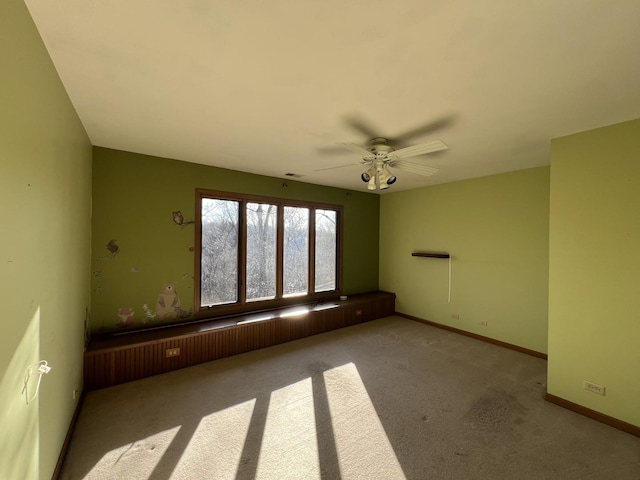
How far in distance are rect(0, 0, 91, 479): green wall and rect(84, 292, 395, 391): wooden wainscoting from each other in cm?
72

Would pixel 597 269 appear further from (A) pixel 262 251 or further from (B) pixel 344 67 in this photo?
(A) pixel 262 251

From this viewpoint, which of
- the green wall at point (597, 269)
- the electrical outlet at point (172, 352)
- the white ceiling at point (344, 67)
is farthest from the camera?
the electrical outlet at point (172, 352)

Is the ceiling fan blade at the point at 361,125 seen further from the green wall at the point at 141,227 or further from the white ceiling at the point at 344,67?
the green wall at the point at 141,227

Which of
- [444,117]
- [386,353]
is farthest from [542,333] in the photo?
[444,117]

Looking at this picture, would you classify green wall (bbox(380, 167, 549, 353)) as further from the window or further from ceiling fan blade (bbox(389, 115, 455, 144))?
ceiling fan blade (bbox(389, 115, 455, 144))

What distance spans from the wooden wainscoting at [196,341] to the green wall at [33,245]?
0.72 meters

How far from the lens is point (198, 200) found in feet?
12.6

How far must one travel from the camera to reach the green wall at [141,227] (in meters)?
3.22

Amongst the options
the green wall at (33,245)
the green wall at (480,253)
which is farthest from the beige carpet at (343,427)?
the green wall at (480,253)

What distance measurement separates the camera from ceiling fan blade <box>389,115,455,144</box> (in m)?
2.35

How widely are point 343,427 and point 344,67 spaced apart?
2.68 metres

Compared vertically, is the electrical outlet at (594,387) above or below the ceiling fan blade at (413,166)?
below

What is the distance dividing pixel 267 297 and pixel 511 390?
133 inches

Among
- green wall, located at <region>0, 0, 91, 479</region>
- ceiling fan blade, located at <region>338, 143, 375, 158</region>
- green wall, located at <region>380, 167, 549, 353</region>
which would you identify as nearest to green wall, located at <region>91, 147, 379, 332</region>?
green wall, located at <region>0, 0, 91, 479</region>
